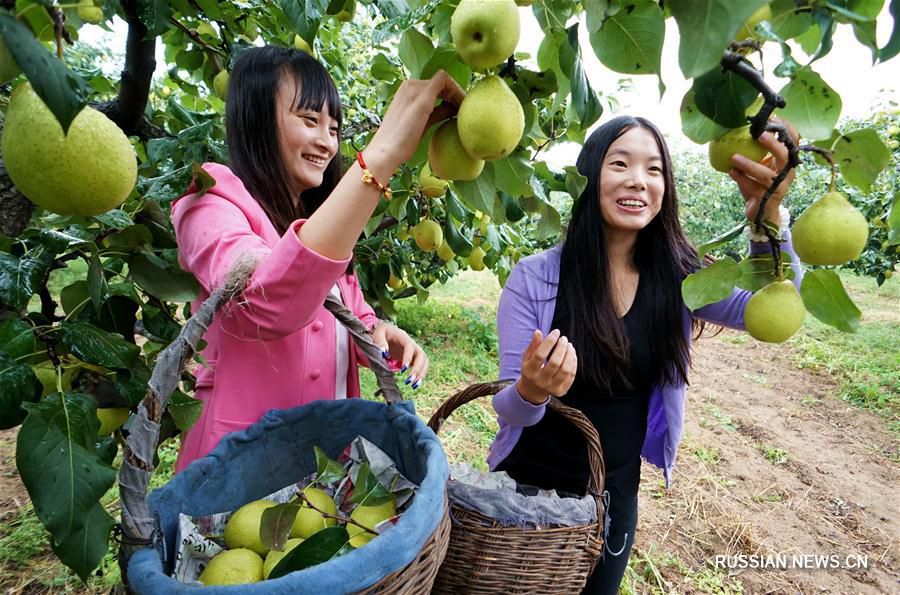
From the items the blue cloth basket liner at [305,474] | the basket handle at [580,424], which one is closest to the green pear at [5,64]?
the blue cloth basket liner at [305,474]

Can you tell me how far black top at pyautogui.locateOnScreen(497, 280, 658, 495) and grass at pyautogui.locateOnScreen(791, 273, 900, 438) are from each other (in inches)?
177

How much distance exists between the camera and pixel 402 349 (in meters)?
1.36

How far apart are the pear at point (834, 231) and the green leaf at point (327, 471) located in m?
0.91

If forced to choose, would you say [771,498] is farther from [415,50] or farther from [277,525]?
[415,50]

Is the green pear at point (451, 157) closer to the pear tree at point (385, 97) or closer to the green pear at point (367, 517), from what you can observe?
the pear tree at point (385, 97)

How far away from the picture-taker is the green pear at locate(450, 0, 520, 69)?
0.66 m

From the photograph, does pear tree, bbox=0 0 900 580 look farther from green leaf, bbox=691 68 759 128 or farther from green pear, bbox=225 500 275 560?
green pear, bbox=225 500 275 560

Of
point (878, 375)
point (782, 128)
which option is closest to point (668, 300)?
point (782, 128)

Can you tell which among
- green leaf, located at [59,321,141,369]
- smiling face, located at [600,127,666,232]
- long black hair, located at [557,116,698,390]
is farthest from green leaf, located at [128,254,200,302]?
smiling face, located at [600,127,666,232]

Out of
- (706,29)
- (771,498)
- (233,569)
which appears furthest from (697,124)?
(771,498)

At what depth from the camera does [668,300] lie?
1782 mm

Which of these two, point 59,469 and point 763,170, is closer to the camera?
point 59,469

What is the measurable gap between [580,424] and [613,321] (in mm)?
490

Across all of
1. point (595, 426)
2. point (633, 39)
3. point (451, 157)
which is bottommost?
point (595, 426)
